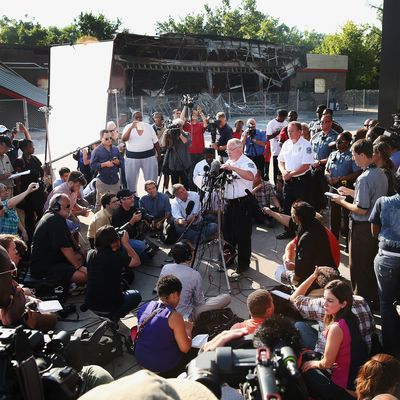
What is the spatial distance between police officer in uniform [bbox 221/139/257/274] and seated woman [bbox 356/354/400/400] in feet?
10.5

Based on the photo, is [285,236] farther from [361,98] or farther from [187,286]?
[361,98]

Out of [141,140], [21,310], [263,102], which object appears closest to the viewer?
[21,310]

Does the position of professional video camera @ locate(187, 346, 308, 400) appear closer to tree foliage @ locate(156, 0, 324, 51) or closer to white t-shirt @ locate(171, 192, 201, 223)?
white t-shirt @ locate(171, 192, 201, 223)

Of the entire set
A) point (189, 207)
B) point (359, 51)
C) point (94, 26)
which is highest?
point (94, 26)

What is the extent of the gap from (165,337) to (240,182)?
2637 millimetres

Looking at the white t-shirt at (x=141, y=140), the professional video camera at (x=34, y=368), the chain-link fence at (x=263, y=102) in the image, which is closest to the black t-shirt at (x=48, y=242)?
the professional video camera at (x=34, y=368)

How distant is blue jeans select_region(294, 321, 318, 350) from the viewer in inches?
151

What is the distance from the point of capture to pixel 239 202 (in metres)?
5.98

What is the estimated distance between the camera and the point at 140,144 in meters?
8.72

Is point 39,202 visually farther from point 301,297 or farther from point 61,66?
point 301,297

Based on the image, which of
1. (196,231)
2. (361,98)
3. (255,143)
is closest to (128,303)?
(196,231)

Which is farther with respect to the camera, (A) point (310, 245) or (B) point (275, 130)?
(B) point (275, 130)

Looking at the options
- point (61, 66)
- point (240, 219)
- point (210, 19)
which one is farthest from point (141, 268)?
point (210, 19)

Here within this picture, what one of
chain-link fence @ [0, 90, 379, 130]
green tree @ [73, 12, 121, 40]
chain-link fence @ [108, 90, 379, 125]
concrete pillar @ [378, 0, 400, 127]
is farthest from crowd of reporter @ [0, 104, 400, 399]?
green tree @ [73, 12, 121, 40]
